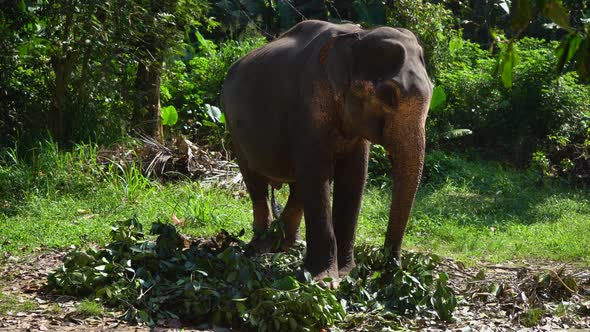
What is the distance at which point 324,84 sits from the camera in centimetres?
680

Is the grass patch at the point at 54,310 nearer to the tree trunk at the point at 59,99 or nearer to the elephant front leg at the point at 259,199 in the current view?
the elephant front leg at the point at 259,199

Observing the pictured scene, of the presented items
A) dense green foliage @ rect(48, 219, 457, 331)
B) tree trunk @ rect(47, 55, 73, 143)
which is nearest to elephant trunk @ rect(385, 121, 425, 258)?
dense green foliage @ rect(48, 219, 457, 331)

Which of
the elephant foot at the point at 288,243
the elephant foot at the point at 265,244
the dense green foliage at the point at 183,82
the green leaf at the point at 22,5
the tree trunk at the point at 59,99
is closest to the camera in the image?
the green leaf at the point at 22,5

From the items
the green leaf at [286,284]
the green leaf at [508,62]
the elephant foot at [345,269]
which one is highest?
the green leaf at [508,62]

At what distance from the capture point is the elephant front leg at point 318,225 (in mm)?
6746

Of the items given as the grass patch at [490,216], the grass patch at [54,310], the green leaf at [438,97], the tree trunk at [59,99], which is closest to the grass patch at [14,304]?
the grass patch at [54,310]

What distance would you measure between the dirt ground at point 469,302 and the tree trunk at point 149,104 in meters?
4.77

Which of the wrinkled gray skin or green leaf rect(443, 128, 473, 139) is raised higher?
the wrinkled gray skin

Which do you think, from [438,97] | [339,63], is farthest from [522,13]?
[438,97]

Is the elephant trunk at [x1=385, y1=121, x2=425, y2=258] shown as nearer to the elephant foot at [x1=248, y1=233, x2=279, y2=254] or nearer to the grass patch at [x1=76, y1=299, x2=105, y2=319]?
the elephant foot at [x1=248, y1=233, x2=279, y2=254]

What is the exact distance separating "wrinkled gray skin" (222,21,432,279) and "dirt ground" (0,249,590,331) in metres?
0.77

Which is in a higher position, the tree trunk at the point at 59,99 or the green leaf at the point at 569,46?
the green leaf at the point at 569,46

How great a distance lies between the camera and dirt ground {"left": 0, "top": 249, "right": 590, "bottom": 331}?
593cm

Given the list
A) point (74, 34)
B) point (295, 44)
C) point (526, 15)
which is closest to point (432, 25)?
point (74, 34)
